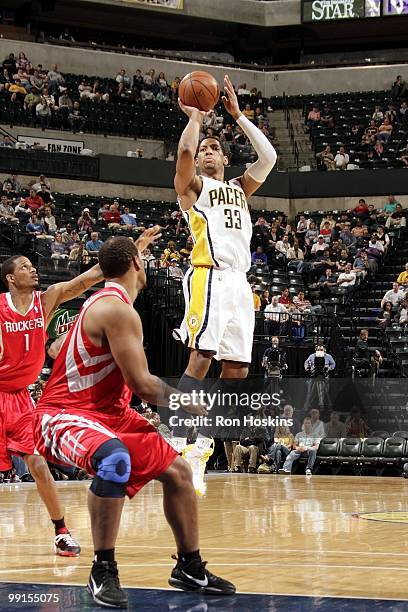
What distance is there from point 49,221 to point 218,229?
14.4 meters

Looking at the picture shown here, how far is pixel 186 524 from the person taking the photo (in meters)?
4.96

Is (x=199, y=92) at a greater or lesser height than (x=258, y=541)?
greater

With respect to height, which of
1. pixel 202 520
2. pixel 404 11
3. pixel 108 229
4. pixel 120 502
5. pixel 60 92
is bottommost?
pixel 202 520

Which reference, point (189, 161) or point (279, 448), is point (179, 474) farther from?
point (279, 448)

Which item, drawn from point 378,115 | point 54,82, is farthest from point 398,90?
point 54,82

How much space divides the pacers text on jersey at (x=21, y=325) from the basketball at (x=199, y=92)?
6.07 feet

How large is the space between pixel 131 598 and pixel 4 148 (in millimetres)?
20779

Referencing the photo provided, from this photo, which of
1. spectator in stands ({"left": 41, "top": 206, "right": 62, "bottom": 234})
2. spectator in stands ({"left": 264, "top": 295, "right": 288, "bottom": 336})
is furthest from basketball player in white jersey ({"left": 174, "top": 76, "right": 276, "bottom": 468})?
spectator in stands ({"left": 41, "top": 206, "right": 62, "bottom": 234})

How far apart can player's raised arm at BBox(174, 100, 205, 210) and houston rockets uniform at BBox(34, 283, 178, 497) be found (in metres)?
1.90

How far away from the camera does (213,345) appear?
6785mm

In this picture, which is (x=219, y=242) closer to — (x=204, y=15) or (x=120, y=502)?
(x=120, y=502)

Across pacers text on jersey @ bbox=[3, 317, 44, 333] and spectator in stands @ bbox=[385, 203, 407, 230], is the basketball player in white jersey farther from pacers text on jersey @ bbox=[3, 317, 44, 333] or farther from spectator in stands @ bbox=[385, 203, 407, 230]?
spectator in stands @ bbox=[385, 203, 407, 230]

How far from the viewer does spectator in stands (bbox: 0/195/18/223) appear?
64.5 ft

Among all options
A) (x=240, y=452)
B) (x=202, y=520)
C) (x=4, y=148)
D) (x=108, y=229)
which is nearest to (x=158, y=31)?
(x=4, y=148)
